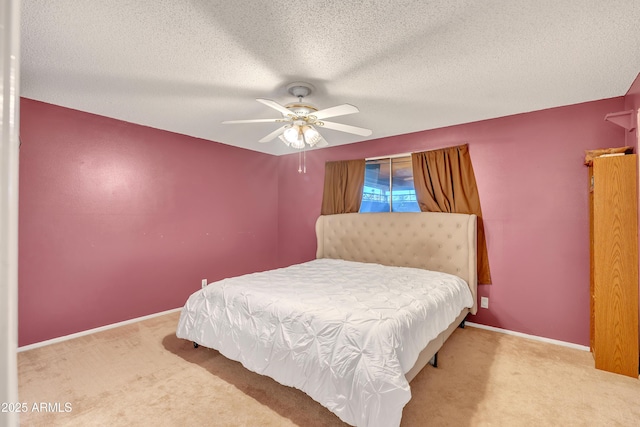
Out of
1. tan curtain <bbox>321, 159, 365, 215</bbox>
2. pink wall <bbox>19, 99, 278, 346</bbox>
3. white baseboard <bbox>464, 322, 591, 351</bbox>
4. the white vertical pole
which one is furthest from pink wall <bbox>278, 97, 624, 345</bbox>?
the white vertical pole

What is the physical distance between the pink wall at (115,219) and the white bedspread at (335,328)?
132cm

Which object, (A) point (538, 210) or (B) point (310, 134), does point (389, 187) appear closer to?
(A) point (538, 210)

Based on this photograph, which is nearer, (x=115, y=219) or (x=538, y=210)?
(x=538, y=210)

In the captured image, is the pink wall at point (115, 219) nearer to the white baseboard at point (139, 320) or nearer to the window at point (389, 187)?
the white baseboard at point (139, 320)

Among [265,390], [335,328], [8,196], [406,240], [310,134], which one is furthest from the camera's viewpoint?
[406,240]

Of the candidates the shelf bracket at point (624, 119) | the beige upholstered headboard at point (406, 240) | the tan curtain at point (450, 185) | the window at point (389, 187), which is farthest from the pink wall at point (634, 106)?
the window at point (389, 187)

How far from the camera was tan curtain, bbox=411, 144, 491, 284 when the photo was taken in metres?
3.44

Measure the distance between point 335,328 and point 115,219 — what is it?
300cm

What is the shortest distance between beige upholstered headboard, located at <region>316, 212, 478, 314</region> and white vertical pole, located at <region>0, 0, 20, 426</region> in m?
3.60

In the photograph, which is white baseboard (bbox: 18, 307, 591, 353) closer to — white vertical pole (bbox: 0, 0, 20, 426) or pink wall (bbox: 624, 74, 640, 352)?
pink wall (bbox: 624, 74, 640, 352)

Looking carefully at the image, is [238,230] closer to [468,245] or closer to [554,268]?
[468,245]

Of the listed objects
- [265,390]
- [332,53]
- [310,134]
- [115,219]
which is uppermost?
[332,53]

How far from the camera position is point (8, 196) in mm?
345

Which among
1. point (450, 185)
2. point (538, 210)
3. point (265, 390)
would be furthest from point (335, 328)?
point (538, 210)
